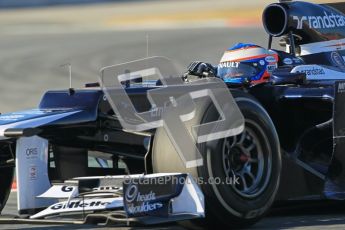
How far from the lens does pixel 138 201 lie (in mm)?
5184

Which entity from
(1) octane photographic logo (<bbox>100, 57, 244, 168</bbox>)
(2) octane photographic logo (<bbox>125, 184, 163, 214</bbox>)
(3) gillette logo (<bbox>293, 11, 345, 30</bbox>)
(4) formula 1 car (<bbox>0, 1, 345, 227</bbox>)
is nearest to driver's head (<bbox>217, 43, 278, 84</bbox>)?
(4) formula 1 car (<bbox>0, 1, 345, 227</bbox>)

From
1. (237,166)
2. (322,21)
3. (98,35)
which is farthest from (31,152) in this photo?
(98,35)

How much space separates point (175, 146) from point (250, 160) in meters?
0.66

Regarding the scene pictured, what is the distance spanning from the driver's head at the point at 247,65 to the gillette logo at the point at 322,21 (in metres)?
0.93

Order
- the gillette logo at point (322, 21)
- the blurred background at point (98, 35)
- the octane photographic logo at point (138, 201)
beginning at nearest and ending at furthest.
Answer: the octane photographic logo at point (138, 201) < the gillette logo at point (322, 21) < the blurred background at point (98, 35)

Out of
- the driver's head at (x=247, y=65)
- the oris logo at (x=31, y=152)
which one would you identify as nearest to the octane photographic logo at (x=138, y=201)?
the oris logo at (x=31, y=152)

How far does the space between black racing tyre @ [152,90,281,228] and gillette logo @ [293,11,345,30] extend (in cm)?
248

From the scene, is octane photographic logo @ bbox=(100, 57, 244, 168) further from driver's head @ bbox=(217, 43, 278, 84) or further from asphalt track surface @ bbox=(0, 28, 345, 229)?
asphalt track surface @ bbox=(0, 28, 345, 229)

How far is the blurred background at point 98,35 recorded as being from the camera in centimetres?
1822

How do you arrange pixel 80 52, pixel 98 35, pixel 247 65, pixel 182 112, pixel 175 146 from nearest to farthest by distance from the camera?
pixel 175 146, pixel 182 112, pixel 247 65, pixel 80 52, pixel 98 35

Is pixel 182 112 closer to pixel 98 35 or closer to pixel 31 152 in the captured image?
pixel 31 152

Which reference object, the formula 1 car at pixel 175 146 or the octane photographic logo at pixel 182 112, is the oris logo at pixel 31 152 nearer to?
the formula 1 car at pixel 175 146

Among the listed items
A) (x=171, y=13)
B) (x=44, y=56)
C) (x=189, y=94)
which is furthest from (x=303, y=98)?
(x=171, y=13)

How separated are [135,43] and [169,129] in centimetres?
1874
